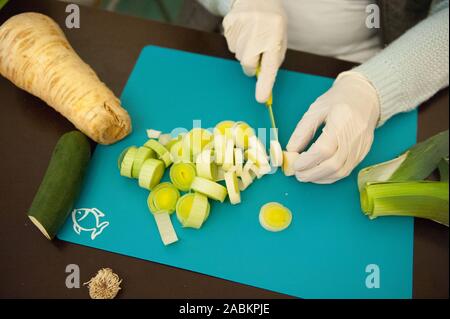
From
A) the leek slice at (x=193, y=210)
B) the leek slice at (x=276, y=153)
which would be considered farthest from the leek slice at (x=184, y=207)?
the leek slice at (x=276, y=153)

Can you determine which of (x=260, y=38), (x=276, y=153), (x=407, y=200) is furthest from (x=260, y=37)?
(x=407, y=200)

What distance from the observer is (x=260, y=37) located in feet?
3.57

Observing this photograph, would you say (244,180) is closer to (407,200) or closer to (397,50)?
(407,200)

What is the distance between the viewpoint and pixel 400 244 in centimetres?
98

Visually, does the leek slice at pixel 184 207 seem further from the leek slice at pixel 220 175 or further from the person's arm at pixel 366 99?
the person's arm at pixel 366 99

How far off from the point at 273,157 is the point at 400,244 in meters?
0.35

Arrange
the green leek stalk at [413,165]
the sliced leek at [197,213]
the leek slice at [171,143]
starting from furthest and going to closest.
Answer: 1. the leek slice at [171,143]
2. the sliced leek at [197,213]
3. the green leek stalk at [413,165]

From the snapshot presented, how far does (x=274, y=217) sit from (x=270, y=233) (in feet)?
0.13

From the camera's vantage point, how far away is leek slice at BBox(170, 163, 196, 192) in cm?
102

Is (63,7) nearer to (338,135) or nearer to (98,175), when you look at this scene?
(98,175)

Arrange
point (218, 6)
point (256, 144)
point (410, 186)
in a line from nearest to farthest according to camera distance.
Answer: point (410, 186)
point (256, 144)
point (218, 6)

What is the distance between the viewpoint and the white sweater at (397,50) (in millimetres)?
983

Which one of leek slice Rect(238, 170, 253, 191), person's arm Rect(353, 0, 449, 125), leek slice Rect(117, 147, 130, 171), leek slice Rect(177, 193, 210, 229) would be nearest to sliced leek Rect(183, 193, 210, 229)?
leek slice Rect(177, 193, 210, 229)

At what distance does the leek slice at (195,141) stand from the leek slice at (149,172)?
78 mm
